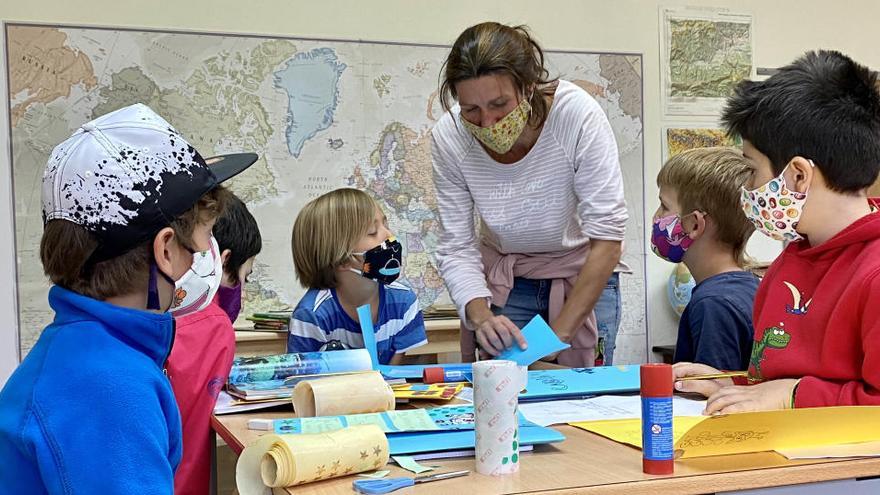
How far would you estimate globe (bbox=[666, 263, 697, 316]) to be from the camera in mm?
4289

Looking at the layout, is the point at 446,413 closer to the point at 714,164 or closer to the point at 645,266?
the point at 714,164

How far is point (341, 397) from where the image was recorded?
4.91ft

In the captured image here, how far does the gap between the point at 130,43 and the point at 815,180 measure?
3031mm

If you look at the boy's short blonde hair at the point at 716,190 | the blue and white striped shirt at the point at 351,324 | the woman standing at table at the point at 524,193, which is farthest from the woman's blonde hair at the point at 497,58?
the blue and white striped shirt at the point at 351,324

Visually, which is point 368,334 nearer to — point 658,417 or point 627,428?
point 627,428

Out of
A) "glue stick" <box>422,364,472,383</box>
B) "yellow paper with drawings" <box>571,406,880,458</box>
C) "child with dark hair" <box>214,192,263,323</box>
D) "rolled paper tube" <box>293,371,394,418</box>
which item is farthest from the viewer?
"child with dark hair" <box>214,192,263,323</box>

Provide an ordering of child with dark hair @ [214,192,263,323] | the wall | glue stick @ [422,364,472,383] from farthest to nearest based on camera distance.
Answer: the wall < child with dark hair @ [214,192,263,323] < glue stick @ [422,364,472,383]

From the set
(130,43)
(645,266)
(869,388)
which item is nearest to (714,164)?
(869,388)

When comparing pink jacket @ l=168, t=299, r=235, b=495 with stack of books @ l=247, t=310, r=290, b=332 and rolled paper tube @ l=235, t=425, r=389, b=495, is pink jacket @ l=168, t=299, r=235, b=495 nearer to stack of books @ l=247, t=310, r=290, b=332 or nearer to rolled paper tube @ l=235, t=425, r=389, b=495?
rolled paper tube @ l=235, t=425, r=389, b=495

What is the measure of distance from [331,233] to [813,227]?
1.43 meters

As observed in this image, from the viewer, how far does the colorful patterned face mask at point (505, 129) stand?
2.27m

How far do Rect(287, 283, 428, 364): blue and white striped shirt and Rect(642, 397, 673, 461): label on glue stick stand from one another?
1.51 m

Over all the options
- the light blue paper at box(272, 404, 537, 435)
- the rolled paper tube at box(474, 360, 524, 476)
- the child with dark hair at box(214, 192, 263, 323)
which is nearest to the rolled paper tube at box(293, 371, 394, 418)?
the light blue paper at box(272, 404, 537, 435)

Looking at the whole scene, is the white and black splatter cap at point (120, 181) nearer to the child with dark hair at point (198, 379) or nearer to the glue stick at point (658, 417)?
the child with dark hair at point (198, 379)
